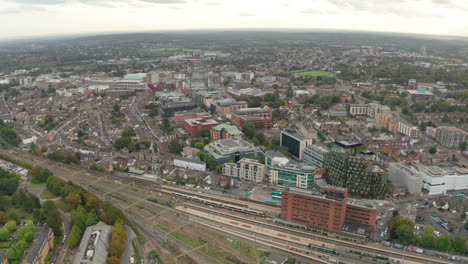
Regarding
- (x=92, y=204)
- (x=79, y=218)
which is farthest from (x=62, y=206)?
(x=79, y=218)

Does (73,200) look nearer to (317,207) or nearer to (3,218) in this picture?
(3,218)

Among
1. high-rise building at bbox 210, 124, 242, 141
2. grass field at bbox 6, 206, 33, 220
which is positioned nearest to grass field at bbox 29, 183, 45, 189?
grass field at bbox 6, 206, 33, 220

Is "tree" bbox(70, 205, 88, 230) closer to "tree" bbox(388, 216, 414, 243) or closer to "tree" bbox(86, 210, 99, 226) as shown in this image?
"tree" bbox(86, 210, 99, 226)

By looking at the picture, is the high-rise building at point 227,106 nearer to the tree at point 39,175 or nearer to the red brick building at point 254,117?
the red brick building at point 254,117

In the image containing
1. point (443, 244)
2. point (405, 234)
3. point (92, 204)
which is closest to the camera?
point (443, 244)

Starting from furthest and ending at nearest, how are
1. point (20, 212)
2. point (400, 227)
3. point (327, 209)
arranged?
point (20, 212)
point (327, 209)
point (400, 227)

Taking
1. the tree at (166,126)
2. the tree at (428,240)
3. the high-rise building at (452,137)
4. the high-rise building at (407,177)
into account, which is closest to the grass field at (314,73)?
the high-rise building at (452,137)

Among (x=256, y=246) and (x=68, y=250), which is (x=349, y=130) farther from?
(x=68, y=250)
